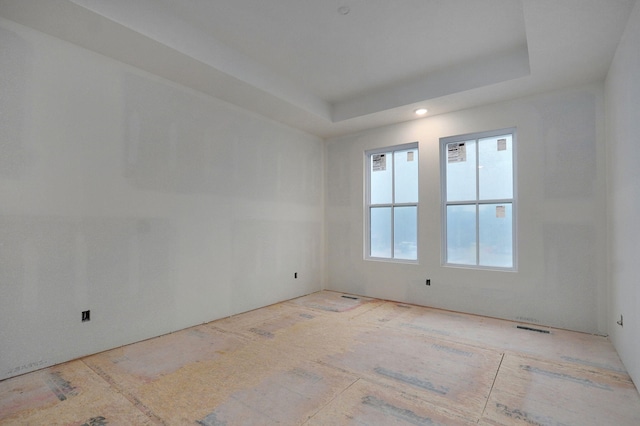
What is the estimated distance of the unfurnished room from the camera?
2357 mm

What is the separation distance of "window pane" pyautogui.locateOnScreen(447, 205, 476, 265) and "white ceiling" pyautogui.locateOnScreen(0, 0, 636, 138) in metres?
1.40

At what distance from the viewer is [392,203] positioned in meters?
5.09

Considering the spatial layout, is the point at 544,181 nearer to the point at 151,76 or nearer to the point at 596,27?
the point at 596,27

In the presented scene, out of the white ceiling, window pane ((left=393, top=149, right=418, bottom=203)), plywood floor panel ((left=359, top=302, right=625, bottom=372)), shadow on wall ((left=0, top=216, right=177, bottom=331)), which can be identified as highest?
the white ceiling

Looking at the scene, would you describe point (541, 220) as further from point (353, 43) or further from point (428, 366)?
point (353, 43)

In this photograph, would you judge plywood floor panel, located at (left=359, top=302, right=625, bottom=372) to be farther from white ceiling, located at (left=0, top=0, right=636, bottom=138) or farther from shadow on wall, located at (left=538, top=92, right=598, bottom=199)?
white ceiling, located at (left=0, top=0, right=636, bottom=138)

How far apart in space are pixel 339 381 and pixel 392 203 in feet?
10.3

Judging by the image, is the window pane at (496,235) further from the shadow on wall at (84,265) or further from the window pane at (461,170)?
the shadow on wall at (84,265)

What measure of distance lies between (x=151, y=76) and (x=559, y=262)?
487cm

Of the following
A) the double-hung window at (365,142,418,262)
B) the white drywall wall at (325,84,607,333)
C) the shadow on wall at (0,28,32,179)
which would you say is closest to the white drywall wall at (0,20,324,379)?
the shadow on wall at (0,28,32,179)

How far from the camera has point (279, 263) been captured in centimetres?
490

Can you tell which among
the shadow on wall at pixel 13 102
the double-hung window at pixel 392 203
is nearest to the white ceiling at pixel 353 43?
the shadow on wall at pixel 13 102

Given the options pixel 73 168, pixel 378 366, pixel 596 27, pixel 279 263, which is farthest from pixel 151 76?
pixel 596 27

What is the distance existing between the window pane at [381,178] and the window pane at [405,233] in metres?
0.29
